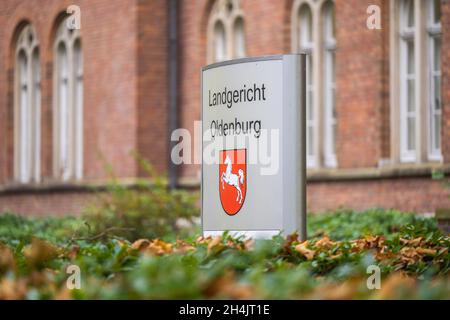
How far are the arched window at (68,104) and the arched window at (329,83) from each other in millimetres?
7163

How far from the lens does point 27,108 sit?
28438 millimetres

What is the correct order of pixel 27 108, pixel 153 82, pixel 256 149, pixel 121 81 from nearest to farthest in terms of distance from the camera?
pixel 256 149 < pixel 153 82 < pixel 121 81 < pixel 27 108

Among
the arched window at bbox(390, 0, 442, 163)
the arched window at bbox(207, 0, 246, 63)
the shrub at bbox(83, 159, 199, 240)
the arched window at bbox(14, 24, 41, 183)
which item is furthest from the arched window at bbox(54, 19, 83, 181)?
the arched window at bbox(390, 0, 442, 163)

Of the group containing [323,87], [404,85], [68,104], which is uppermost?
[68,104]

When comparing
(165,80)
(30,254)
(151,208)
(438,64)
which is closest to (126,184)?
(165,80)

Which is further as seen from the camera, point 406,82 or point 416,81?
point 406,82

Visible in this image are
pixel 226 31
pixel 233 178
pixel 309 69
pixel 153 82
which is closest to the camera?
pixel 233 178

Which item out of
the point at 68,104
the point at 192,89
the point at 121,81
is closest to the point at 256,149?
the point at 192,89

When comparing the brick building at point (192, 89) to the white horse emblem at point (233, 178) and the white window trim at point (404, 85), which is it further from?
the white horse emblem at point (233, 178)

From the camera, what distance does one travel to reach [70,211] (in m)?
25.6

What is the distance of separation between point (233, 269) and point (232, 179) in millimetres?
4212

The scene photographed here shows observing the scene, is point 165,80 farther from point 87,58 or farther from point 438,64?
point 438,64

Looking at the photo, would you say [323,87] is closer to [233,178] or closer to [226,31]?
[226,31]

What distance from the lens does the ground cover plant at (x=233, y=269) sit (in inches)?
171
